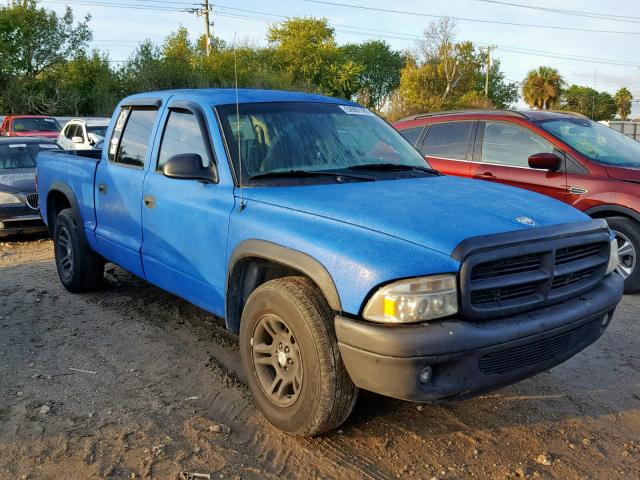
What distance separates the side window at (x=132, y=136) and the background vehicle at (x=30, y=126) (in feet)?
54.7

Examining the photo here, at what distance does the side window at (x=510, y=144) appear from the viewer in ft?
22.2

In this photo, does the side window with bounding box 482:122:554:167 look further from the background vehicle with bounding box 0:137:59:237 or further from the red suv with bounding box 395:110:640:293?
the background vehicle with bounding box 0:137:59:237

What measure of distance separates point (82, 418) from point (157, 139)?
2.06 m

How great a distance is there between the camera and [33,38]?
40.3 m

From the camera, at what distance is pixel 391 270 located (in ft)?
8.93

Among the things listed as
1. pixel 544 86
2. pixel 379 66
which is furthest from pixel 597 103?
pixel 379 66

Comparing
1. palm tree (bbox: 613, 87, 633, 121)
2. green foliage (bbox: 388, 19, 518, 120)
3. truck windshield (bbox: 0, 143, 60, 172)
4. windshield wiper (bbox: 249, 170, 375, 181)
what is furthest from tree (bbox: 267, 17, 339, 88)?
windshield wiper (bbox: 249, 170, 375, 181)

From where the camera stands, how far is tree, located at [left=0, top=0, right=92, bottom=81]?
3953 centimetres

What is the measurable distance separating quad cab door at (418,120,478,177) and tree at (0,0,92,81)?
125 feet

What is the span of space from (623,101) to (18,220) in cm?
7516

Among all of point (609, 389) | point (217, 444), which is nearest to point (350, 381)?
point (217, 444)

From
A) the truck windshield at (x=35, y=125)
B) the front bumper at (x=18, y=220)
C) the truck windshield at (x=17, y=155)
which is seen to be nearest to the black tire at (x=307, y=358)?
the front bumper at (x=18, y=220)

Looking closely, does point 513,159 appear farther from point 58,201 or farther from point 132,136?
point 58,201

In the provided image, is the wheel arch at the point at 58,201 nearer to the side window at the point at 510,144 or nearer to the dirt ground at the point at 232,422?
the dirt ground at the point at 232,422
